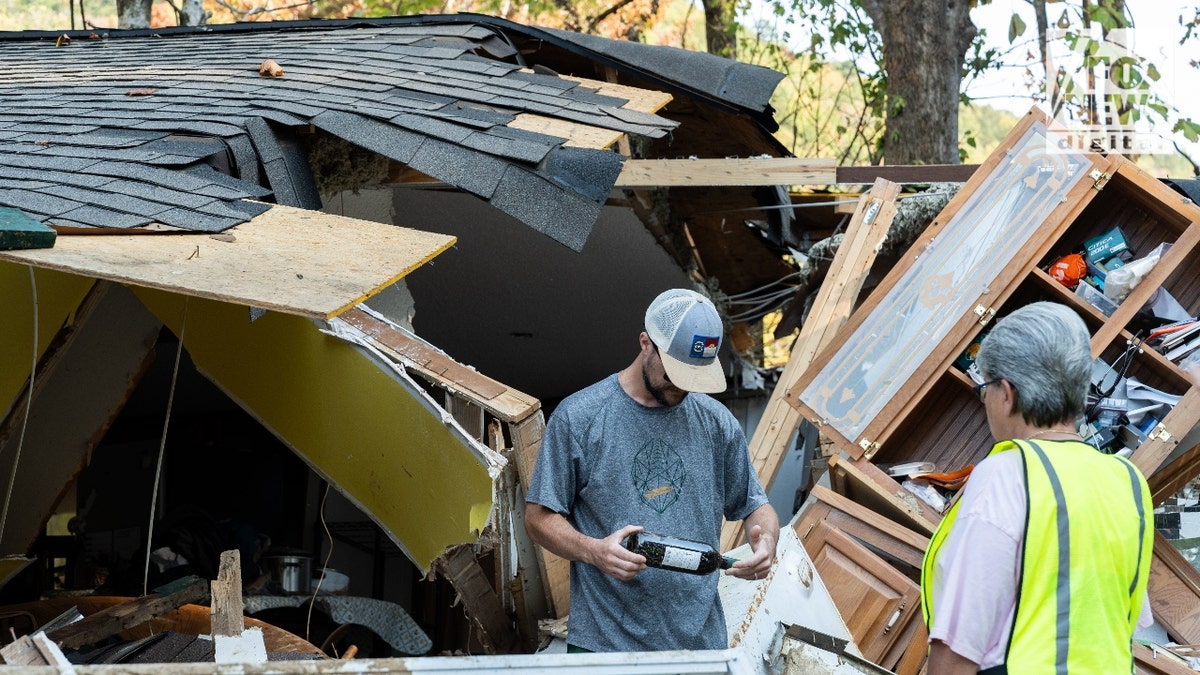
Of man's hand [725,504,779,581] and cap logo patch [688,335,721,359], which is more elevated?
cap logo patch [688,335,721,359]

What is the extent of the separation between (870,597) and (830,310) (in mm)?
1531

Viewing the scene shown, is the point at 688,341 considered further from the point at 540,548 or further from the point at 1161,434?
the point at 1161,434

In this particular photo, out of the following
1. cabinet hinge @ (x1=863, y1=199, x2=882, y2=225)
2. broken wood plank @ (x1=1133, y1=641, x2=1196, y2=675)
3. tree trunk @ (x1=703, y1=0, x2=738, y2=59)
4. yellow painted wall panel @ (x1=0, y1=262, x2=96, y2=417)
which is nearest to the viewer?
broken wood plank @ (x1=1133, y1=641, x2=1196, y2=675)

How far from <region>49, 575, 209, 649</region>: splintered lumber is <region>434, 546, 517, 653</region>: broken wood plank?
1.22 meters

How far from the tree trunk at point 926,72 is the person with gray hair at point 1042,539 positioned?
8.95 m

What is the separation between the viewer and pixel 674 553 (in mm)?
2912

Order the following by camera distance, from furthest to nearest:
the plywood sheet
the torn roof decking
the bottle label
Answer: the torn roof decking, the bottle label, the plywood sheet

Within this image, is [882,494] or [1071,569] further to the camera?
[882,494]

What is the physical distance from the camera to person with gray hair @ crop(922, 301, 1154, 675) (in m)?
2.29

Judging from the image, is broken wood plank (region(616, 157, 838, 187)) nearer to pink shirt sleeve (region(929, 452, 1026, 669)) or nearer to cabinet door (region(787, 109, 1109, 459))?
cabinet door (region(787, 109, 1109, 459))

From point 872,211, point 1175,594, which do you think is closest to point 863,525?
point 1175,594

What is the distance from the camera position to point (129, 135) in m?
4.67

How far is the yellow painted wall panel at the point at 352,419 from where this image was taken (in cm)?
409

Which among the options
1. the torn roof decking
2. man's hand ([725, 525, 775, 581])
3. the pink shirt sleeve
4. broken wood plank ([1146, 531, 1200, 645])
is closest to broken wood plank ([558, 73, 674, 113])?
the torn roof decking
